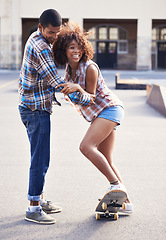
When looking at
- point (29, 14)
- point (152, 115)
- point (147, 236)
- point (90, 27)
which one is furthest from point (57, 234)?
point (90, 27)

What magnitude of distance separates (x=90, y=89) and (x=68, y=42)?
15.8 inches

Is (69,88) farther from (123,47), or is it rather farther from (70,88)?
(123,47)

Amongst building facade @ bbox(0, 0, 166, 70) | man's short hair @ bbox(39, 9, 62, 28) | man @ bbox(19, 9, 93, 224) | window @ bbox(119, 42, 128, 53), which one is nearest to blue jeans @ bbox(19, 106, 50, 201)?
man @ bbox(19, 9, 93, 224)

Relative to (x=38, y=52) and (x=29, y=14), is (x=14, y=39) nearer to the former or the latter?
(x=29, y=14)

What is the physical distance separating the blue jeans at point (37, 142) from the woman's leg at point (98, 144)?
308 millimetres

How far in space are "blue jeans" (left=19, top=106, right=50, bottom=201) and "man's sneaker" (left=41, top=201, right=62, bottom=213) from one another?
0.82 feet

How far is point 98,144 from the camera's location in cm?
375

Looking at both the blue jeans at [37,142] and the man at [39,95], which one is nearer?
the man at [39,95]

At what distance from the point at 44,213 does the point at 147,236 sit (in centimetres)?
88

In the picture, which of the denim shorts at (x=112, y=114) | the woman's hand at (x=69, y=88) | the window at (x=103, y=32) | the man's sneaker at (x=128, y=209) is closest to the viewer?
the woman's hand at (x=69, y=88)

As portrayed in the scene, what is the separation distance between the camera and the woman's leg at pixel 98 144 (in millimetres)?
3646

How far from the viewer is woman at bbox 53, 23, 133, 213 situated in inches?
140

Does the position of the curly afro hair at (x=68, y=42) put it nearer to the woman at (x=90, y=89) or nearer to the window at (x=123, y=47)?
the woman at (x=90, y=89)

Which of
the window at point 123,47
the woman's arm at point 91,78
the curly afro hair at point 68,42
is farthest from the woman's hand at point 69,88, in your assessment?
the window at point 123,47
